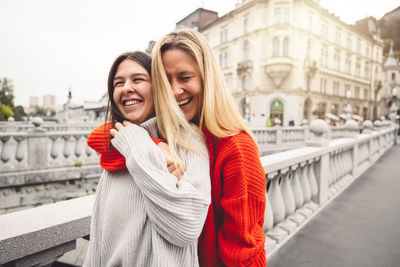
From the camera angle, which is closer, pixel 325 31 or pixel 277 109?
pixel 277 109

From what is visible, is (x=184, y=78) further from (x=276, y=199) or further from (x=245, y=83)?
(x=245, y=83)

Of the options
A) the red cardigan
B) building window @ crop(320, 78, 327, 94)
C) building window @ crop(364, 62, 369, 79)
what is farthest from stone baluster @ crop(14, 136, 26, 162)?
building window @ crop(364, 62, 369, 79)

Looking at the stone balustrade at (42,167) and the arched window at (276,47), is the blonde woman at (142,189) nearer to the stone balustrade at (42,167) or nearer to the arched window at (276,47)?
the stone balustrade at (42,167)

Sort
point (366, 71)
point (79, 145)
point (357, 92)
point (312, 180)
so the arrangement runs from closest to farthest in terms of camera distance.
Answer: point (312, 180) < point (79, 145) < point (357, 92) < point (366, 71)

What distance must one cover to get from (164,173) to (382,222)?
3653 mm

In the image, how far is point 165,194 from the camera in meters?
0.87

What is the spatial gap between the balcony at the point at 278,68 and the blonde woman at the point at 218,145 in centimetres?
2799

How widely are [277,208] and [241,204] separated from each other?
1.84 meters

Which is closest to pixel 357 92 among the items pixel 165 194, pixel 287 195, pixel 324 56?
pixel 324 56

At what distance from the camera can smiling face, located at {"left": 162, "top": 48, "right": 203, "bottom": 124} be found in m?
1.19

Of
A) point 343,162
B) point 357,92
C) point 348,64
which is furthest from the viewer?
point 357,92

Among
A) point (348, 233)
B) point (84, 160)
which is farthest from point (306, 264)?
point (84, 160)

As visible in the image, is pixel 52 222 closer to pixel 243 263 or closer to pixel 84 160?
pixel 243 263

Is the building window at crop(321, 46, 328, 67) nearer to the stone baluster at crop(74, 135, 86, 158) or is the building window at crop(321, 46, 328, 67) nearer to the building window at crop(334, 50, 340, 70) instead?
the building window at crop(334, 50, 340, 70)
